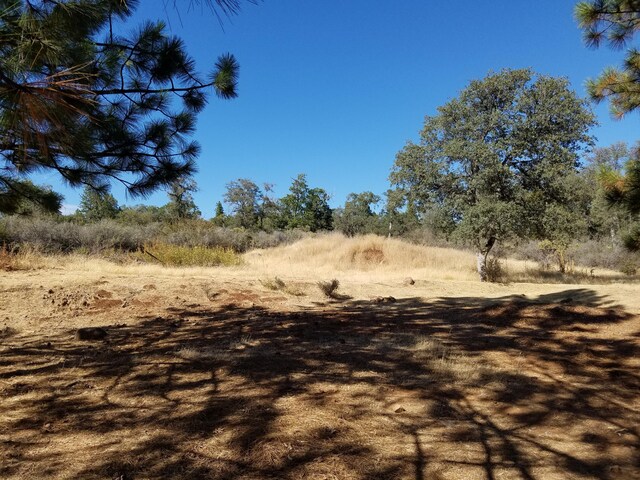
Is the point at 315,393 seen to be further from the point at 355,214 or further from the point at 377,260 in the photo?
the point at 355,214

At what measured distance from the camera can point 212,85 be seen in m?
4.32

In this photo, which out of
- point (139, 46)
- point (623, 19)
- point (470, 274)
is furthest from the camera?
point (470, 274)

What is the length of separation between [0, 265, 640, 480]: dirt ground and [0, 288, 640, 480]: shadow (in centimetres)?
1

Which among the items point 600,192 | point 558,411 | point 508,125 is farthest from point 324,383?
point 508,125

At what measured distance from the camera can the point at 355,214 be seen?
49.3m

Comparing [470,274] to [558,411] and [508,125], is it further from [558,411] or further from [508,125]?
[558,411]

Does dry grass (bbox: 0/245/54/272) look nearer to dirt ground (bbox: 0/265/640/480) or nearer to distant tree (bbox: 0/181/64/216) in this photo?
dirt ground (bbox: 0/265/640/480)

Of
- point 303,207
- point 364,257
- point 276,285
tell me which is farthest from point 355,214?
point 276,285

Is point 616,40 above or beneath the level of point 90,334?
above

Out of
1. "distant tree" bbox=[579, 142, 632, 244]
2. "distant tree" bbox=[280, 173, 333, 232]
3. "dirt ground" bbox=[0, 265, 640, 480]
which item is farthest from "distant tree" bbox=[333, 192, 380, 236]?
"dirt ground" bbox=[0, 265, 640, 480]

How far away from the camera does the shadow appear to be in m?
2.09

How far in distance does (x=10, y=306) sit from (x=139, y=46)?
4518 mm

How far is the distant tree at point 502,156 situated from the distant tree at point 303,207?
31136mm

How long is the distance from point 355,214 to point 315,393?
153 ft
